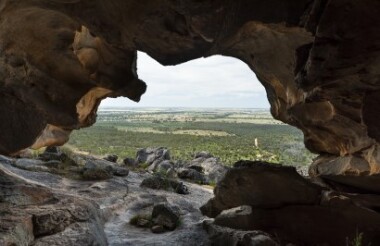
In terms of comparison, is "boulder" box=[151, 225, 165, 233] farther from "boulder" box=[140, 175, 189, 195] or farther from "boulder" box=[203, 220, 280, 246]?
"boulder" box=[140, 175, 189, 195]

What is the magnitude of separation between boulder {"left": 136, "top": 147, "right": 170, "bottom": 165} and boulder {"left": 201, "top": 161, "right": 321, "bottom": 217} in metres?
30.5

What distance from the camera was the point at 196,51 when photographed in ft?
45.5

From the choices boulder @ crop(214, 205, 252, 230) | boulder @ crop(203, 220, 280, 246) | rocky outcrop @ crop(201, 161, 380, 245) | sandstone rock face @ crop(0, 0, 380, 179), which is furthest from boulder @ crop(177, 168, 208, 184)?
boulder @ crop(214, 205, 252, 230)

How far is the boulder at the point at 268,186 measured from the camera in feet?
48.7

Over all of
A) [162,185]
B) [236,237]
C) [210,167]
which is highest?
[236,237]

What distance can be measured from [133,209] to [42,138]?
37.2 feet

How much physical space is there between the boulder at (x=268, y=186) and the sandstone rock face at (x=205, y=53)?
2596 mm

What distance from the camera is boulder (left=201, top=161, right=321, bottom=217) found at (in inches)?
584

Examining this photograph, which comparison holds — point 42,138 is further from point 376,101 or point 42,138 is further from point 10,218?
point 376,101

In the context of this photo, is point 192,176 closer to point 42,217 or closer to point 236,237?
point 236,237

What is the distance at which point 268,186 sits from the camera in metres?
15.2

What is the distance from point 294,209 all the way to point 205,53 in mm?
6963

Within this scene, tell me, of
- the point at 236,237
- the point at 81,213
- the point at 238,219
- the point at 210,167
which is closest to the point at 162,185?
the point at 238,219

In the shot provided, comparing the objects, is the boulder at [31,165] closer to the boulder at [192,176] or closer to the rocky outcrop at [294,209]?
the rocky outcrop at [294,209]
